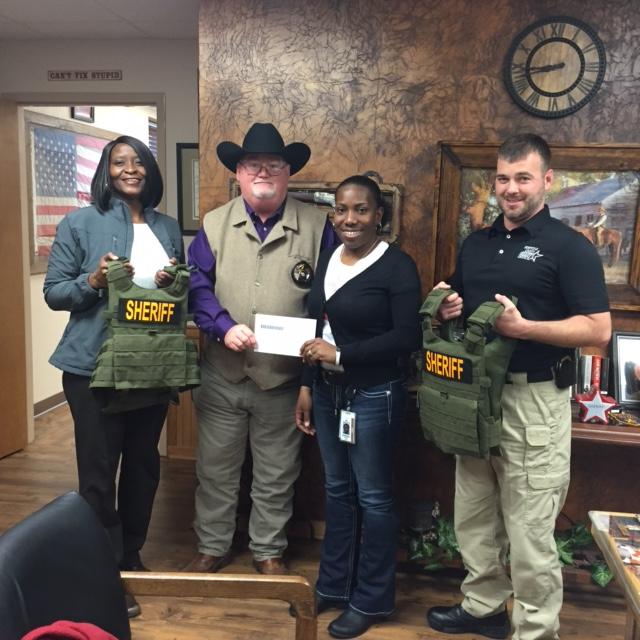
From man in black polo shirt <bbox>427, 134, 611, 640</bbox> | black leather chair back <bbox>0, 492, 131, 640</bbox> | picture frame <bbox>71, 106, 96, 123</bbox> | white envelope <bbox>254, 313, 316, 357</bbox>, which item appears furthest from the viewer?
picture frame <bbox>71, 106, 96, 123</bbox>

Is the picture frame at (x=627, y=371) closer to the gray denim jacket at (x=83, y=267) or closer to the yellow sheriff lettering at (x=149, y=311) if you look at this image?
the yellow sheriff lettering at (x=149, y=311)

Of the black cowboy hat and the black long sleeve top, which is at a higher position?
the black cowboy hat

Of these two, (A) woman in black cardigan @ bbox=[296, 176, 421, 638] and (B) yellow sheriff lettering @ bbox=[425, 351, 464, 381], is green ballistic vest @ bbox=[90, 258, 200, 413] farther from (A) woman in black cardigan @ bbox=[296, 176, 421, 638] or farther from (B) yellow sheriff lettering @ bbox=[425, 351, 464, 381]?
(B) yellow sheriff lettering @ bbox=[425, 351, 464, 381]

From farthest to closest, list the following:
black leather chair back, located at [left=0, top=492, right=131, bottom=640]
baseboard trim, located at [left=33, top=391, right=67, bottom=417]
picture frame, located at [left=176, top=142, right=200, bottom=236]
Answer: baseboard trim, located at [left=33, top=391, right=67, bottom=417]
picture frame, located at [left=176, top=142, right=200, bottom=236]
black leather chair back, located at [left=0, top=492, right=131, bottom=640]

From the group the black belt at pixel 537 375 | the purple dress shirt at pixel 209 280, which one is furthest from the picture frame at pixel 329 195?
the black belt at pixel 537 375

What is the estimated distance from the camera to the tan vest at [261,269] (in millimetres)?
2305

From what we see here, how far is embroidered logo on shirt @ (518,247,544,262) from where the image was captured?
6.03ft

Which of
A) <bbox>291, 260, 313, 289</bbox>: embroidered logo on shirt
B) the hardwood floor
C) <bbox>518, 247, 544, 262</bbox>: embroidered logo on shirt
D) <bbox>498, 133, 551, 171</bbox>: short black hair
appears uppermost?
<bbox>498, 133, 551, 171</bbox>: short black hair

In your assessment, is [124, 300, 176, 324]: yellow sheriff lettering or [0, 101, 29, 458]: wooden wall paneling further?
[0, 101, 29, 458]: wooden wall paneling

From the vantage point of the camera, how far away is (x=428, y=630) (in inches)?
87.6

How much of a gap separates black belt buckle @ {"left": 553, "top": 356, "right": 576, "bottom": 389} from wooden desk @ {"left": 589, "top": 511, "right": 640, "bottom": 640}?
45cm

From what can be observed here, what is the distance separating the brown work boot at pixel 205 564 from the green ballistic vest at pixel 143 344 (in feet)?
2.34

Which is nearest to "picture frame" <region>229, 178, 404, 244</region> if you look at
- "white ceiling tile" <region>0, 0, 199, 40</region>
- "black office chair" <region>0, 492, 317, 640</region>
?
"white ceiling tile" <region>0, 0, 199, 40</region>

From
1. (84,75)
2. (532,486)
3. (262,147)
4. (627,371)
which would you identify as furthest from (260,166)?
(84,75)
